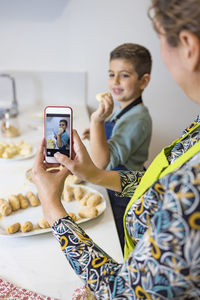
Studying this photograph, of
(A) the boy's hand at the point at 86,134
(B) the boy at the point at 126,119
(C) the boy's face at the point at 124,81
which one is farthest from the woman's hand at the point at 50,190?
(C) the boy's face at the point at 124,81

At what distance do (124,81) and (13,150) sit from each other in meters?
0.61

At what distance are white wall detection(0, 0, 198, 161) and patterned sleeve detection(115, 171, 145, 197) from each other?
152cm

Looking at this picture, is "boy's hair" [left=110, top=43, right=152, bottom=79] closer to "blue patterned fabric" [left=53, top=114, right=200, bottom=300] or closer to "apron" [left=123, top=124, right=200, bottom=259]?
"apron" [left=123, top=124, right=200, bottom=259]

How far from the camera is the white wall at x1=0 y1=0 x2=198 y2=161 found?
214cm

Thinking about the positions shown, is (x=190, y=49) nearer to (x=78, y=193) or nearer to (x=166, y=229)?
(x=166, y=229)

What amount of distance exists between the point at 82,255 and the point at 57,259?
182 mm

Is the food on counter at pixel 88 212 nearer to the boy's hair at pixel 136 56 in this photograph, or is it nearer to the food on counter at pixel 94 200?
the food on counter at pixel 94 200

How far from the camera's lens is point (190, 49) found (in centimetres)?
43

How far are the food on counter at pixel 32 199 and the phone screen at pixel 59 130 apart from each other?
0.18 meters

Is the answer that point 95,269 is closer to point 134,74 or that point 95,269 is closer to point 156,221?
point 156,221

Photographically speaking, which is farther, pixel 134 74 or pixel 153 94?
pixel 153 94

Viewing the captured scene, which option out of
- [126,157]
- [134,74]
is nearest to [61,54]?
[134,74]

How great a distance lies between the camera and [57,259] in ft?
2.31

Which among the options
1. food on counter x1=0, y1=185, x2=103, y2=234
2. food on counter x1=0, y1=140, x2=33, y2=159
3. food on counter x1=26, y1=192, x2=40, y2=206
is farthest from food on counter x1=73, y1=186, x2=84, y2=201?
food on counter x1=0, y1=140, x2=33, y2=159
